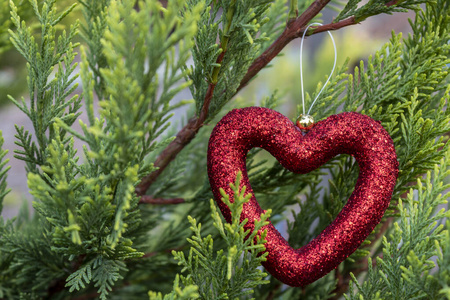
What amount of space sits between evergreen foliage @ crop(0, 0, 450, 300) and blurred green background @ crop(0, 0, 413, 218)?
0.16m

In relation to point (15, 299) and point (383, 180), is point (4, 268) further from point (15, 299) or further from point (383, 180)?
point (383, 180)

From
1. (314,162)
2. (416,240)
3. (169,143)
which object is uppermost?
(169,143)

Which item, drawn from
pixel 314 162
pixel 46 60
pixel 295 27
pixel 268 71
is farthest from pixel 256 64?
pixel 268 71

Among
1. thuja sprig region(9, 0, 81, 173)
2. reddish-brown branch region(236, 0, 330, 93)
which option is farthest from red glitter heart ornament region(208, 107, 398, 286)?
thuja sprig region(9, 0, 81, 173)

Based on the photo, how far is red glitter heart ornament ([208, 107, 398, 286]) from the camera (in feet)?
2.31

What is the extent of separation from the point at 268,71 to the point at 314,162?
224 cm

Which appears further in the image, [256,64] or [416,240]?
[256,64]

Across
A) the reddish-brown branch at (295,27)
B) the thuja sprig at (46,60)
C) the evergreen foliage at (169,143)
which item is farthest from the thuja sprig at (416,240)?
the thuja sprig at (46,60)

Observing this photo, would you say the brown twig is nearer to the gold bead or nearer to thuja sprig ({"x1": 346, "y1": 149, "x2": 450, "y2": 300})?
the gold bead

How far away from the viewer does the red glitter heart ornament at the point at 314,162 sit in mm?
706

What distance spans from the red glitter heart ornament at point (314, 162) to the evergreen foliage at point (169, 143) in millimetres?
44

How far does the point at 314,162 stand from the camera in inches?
29.4

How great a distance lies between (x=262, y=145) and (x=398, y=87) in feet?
1.02

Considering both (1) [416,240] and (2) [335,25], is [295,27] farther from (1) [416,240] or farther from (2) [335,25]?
(1) [416,240]
